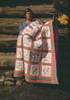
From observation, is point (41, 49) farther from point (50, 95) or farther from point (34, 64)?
point (50, 95)

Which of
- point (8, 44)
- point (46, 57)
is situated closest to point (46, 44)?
point (46, 57)

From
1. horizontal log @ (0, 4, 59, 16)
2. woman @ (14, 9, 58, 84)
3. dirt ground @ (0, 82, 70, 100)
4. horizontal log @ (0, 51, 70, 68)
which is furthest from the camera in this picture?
horizontal log @ (0, 4, 59, 16)

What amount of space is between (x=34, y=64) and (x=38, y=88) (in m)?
0.52

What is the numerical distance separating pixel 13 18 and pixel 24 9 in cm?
41

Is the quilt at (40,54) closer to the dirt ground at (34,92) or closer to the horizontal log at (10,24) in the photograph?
the dirt ground at (34,92)

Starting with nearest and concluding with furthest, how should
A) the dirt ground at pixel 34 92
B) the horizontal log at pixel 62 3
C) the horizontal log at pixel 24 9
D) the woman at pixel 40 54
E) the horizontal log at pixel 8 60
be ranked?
the dirt ground at pixel 34 92, the woman at pixel 40 54, the horizontal log at pixel 62 3, the horizontal log at pixel 8 60, the horizontal log at pixel 24 9

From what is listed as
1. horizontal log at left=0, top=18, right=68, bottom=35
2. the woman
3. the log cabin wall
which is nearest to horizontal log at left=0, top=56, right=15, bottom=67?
the log cabin wall

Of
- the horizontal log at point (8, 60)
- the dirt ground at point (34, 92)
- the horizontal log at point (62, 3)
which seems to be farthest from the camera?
the horizontal log at point (8, 60)

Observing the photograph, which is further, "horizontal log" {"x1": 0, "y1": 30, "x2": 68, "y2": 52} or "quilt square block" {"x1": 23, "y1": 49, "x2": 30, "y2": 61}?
"horizontal log" {"x1": 0, "y1": 30, "x2": 68, "y2": 52}

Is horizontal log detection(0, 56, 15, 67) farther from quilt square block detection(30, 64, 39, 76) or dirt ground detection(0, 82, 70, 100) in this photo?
quilt square block detection(30, 64, 39, 76)

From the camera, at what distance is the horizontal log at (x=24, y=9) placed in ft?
10.3

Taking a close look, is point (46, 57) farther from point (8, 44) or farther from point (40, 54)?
point (8, 44)

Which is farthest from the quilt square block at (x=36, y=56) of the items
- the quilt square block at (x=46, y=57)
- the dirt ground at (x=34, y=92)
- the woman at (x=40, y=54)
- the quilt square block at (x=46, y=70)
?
the dirt ground at (x=34, y=92)

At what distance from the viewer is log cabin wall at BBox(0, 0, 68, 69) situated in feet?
10.1
